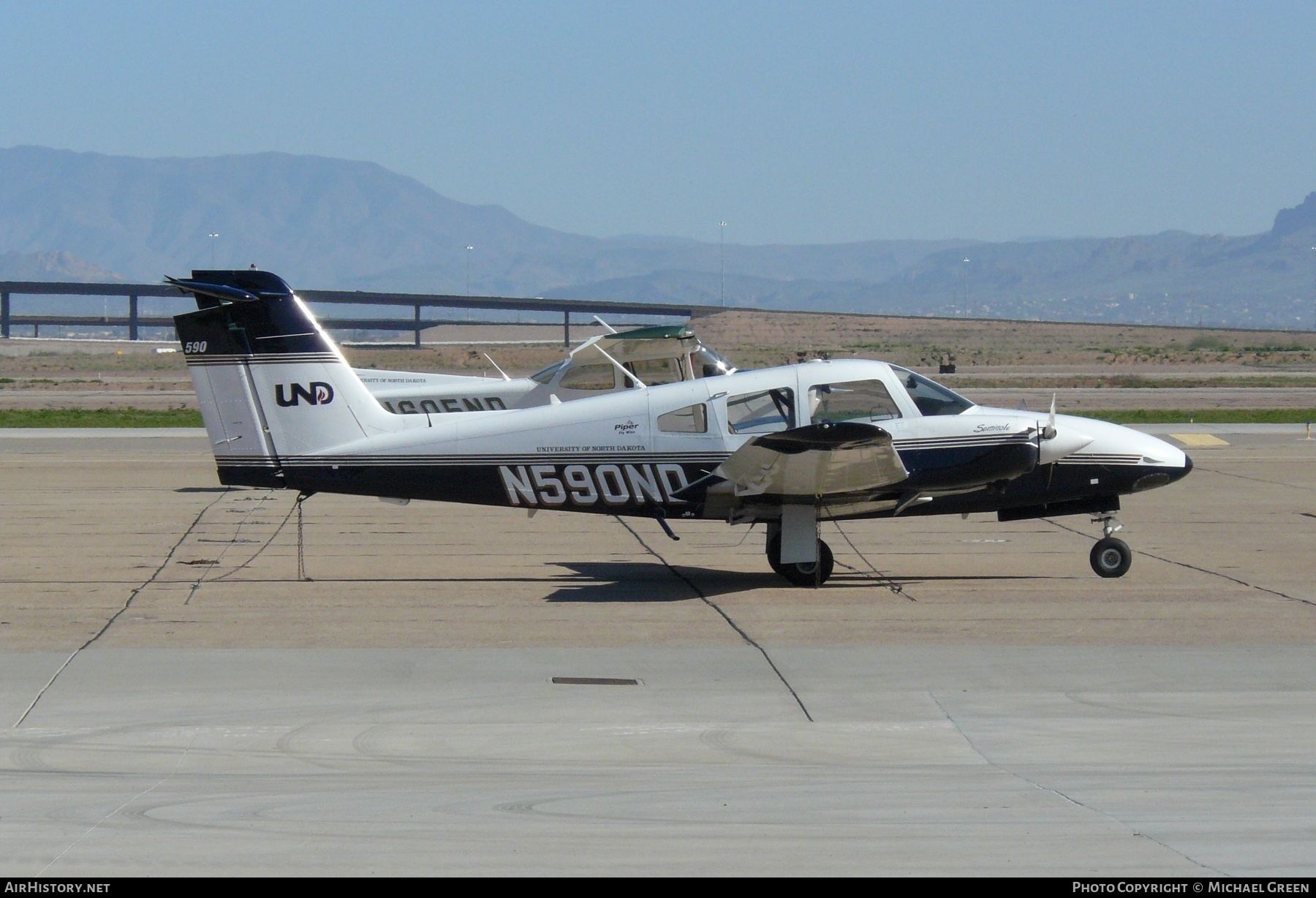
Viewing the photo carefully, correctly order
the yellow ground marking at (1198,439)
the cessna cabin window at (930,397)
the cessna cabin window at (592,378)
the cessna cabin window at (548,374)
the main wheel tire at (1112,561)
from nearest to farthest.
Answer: the cessna cabin window at (930,397) → the main wheel tire at (1112,561) → the cessna cabin window at (592,378) → the cessna cabin window at (548,374) → the yellow ground marking at (1198,439)

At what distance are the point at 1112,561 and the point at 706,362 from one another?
6.77 metres

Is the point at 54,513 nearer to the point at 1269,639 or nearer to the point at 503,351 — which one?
the point at 1269,639

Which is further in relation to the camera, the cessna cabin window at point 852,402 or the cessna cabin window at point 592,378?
the cessna cabin window at point 592,378

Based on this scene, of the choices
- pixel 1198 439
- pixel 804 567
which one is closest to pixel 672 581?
pixel 804 567

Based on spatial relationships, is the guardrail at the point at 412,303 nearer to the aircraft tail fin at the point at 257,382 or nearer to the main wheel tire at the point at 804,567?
the aircraft tail fin at the point at 257,382

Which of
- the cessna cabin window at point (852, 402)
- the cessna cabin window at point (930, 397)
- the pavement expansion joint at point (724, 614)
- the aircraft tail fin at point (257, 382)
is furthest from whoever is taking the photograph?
the cessna cabin window at point (930, 397)

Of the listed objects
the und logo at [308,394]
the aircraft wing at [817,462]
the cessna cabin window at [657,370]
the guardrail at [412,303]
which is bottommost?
the guardrail at [412,303]

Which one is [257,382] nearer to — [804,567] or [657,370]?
[804,567]

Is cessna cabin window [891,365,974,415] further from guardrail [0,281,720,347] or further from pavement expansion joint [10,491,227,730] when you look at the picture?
guardrail [0,281,720,347]

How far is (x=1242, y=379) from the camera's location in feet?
205

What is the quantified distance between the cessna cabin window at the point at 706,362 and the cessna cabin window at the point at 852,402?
17.7ft

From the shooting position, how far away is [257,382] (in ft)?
44.2

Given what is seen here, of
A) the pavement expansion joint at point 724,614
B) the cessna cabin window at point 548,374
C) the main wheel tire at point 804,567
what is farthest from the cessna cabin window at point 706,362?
the main wheel tire at point 804,567

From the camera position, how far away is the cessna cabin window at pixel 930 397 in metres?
13.6
